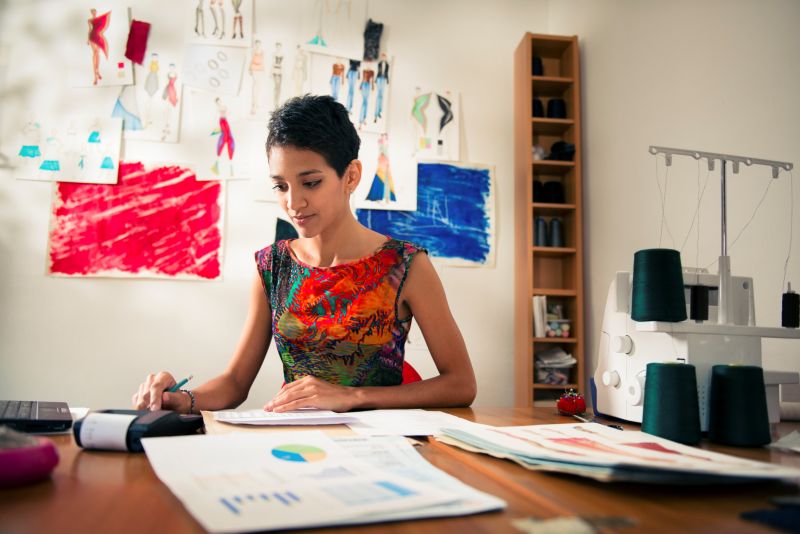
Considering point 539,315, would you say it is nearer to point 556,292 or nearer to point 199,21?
point 556,292

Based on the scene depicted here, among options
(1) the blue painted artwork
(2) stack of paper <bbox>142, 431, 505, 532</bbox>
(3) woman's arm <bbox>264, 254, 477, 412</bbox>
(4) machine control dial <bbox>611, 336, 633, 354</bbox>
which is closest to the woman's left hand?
(3) woman's arm <bbox>264, 254, 477, 412</bbox>

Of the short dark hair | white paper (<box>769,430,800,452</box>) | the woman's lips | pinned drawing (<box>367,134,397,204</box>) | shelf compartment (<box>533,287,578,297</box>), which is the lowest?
white paper (<box>769,430,800,452</box>)

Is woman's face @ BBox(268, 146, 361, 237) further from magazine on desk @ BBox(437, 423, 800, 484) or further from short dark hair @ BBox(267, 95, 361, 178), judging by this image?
magazine on desk @ BBox(437, 423, 800, 484)

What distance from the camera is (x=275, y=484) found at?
543 mm

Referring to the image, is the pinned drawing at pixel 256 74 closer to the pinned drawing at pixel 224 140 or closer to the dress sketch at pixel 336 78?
the pinned drawing at pixel 224 140

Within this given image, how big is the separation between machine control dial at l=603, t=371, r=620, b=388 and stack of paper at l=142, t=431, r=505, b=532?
0.59 metres

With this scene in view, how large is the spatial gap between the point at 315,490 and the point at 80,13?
3215mm

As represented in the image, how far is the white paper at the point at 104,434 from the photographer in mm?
722

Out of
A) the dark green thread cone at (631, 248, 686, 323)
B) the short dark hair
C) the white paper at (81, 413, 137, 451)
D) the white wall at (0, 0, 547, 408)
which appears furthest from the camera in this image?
the white wall at (0, 0, 547, 408)

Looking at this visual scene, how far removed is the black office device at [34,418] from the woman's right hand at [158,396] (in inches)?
5.2

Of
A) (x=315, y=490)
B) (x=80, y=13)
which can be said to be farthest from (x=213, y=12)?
(x=315, y=490)

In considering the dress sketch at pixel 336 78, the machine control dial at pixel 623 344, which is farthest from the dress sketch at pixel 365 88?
the machine control dial at pixel 623 344

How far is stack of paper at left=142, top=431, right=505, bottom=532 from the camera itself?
47cm

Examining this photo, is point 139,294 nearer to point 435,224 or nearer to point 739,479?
point 435,224
